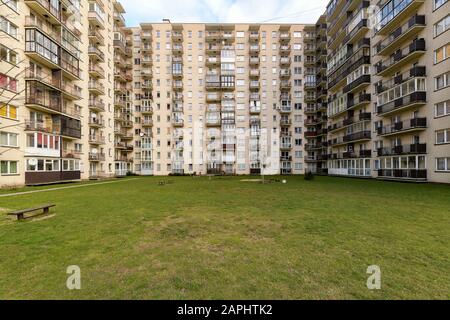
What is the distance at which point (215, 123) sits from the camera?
58.7 metres

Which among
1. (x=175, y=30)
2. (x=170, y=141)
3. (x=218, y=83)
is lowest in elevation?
(x=170, y=141)

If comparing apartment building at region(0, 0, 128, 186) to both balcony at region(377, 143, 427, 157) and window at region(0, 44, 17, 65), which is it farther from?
balcony at region(377, 143, 427, 157)

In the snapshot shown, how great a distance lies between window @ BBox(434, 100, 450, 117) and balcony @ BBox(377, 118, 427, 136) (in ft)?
4.72

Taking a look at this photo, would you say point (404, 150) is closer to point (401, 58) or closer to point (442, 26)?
point (401, 58)

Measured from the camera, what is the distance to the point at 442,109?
2639cm

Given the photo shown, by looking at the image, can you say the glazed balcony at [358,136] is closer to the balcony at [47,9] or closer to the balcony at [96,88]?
the balcony at [96,88]

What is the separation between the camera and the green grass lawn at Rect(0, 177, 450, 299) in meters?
4.15

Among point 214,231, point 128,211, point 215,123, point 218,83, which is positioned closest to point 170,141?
point 215,123

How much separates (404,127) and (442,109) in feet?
14.8

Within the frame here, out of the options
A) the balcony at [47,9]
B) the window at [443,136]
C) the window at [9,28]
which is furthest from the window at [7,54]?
the window at [443,136]

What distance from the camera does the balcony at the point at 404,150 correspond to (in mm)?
28061

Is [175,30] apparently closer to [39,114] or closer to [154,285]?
[39,114]

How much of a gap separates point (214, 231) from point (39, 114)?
33382 millimetres

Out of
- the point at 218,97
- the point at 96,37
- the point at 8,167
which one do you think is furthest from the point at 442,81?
the point at 96,37
